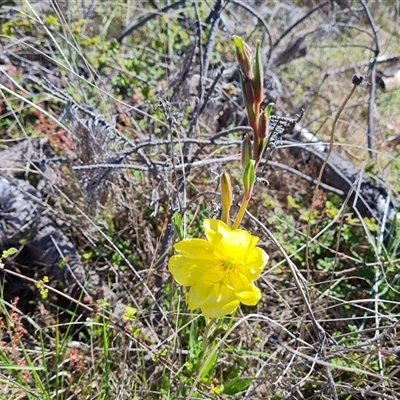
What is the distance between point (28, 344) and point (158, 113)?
133 centimetres

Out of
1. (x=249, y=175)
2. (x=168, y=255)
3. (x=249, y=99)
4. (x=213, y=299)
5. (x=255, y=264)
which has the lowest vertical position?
(x=168, y=255)

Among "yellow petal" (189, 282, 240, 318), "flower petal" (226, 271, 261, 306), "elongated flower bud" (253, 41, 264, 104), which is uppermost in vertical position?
"elongated flower bud" (253, 41, 264, 104)

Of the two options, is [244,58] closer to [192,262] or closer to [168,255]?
[192,262]

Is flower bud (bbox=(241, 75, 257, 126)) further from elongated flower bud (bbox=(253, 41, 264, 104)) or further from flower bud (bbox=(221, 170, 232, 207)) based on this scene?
flower bud (bbox=(221, 170, 232, 207))

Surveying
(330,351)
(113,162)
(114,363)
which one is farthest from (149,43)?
(330,351)

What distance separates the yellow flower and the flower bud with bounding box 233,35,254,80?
0.34 meters

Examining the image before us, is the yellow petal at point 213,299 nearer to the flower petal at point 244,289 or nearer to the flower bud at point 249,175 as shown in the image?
the flower petal at point 244,289

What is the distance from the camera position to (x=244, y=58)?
3.41 feet

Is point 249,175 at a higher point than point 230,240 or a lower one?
Result: higher

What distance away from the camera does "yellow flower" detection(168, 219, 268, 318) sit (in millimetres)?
1049

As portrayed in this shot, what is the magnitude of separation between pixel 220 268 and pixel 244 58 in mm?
473

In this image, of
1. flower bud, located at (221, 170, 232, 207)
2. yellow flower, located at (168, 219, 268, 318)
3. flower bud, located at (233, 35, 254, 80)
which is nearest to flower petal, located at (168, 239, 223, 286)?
yellow flower, located at (168, 219, 268, 318)

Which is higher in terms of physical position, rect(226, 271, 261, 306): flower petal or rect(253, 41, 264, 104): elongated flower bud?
rect(253, 41, 264, 104): elongated flower bud

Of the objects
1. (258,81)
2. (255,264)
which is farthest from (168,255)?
(258,81)
